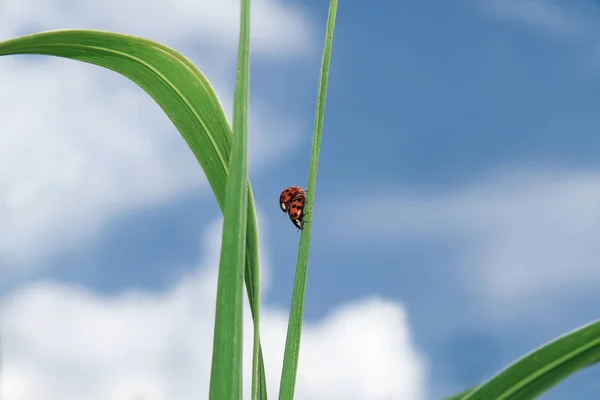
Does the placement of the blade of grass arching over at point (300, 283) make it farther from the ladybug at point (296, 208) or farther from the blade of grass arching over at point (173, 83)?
the ladybug at point (296, 208)

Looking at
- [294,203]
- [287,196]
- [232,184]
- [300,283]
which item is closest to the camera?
[232,184]

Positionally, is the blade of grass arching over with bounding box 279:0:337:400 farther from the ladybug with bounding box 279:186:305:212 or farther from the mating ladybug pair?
the ladybug with bounding box 279:186:305:212

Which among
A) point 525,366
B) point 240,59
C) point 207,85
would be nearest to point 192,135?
point 207,85

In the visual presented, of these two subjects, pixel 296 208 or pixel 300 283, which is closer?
pixel 300 283

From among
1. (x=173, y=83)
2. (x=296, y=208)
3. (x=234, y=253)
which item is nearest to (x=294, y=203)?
(x=296, y=208)

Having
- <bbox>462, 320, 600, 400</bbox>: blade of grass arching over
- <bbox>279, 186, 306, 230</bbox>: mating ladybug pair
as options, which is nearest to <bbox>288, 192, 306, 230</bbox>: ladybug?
<bbox>279, 186, 306, 230</bbox>: mating ladybug pair

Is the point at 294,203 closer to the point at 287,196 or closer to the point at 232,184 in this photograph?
the point at 287,196
